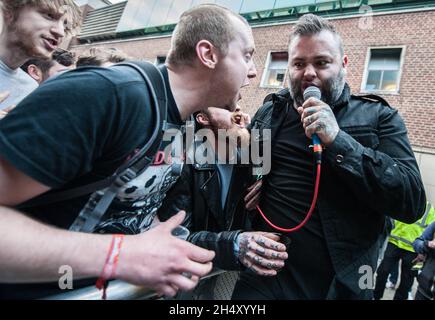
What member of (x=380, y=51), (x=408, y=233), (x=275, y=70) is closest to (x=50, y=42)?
(x=408, y=233)

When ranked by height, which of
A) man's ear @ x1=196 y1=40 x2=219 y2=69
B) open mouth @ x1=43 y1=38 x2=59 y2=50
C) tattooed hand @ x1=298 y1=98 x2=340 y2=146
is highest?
open mouth @ x1=43 y1=38 x2=59 y2=50

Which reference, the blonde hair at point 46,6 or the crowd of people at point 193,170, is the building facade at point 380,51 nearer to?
the crowd of people at point 193,170

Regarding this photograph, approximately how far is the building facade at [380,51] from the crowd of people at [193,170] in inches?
318

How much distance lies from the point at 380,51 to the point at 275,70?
3.75 metres

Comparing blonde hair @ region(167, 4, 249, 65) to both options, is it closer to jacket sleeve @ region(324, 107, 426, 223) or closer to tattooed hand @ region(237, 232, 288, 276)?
jacket sleeve @ region(324, 107, 426, 223)

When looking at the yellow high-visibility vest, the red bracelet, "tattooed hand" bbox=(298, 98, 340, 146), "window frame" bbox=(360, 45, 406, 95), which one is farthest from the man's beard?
"window frame" bbox=(360, 45, 406, 95)

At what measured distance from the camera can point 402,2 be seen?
30.9 ft

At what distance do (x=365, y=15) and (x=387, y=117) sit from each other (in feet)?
34.7

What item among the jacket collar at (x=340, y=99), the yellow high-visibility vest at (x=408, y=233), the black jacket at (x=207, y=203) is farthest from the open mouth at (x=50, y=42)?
the yellow high-visibility vest at (x=408, y=233)

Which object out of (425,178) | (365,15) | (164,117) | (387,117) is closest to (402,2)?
(365,15)

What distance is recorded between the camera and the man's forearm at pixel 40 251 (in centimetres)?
79

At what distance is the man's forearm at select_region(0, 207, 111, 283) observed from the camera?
788mm

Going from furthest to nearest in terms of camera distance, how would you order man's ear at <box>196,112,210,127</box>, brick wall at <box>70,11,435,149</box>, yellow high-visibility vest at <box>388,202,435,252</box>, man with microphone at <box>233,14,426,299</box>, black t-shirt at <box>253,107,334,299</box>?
1. brick wall at <box>70,11,435,149</box>
2. yellow high-visibility vest at <box>388,202,435,252</box>
3. man's ear at <box>196,112,210,127</box>
4. black t-shirt at <box>253,107,334,299</box>
5. man with microphone at <box>233,14,426,299</box>

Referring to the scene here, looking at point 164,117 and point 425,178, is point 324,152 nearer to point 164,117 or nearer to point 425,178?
point 164,117
